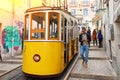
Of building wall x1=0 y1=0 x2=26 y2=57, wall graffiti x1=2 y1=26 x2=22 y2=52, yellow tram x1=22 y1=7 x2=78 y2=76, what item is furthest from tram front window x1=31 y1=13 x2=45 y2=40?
wall graffiti x1=2 y1=26 x2=22 y2=52

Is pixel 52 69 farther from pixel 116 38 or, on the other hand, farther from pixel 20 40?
pixel 20 40

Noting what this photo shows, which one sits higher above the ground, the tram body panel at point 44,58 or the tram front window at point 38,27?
the tram front window at point 38,27

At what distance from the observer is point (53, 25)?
9156 millimetres

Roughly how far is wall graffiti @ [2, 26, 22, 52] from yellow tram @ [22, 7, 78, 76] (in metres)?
6.71

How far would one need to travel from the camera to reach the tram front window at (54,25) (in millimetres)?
9062

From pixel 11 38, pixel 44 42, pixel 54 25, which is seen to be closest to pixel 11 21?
pixel 11 38

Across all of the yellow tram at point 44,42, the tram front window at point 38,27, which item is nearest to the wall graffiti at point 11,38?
the yellow tram at point 44,42

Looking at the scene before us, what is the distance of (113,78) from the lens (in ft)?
31.3

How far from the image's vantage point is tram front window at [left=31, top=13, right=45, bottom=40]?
9039mm

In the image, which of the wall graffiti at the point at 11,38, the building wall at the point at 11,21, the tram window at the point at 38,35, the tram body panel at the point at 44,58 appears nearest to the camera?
the tram body panel at the point at 44,58

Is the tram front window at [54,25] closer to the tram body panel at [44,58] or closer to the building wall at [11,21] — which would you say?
the tram body panel at [44,58]

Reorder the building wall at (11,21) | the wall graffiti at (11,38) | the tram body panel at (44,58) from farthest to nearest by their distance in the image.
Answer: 1. the wall graffiti at (11,38)
2. the building wall at (11,21)
3. the tram body panel at (44,58)

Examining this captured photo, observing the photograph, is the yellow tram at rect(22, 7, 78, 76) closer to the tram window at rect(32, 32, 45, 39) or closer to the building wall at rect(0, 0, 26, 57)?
the tram window at rect(32, 32, 45, 39)

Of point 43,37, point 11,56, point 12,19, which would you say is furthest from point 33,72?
point 12,19
